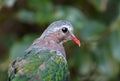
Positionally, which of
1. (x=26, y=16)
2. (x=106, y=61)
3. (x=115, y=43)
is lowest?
(x=106, y=61)

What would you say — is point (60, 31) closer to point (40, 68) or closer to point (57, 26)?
point (57, 26)

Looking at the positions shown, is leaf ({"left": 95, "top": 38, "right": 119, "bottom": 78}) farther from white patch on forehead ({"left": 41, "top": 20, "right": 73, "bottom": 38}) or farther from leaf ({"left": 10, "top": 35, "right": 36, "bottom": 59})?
white patch on forehead ({"left": 41, "top": 20, "right": 73, "bottom": 38})

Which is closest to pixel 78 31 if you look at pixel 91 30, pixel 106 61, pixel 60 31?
pixel 91 30

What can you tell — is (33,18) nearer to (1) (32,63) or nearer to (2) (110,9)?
(2) (110,9)

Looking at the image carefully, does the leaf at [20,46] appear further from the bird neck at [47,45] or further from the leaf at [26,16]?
the bird neck at [47,45]

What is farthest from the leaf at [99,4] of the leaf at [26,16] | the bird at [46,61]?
the bird at [46,61]

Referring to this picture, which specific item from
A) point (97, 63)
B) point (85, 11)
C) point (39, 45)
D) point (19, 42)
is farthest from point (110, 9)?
point (39, 45)
